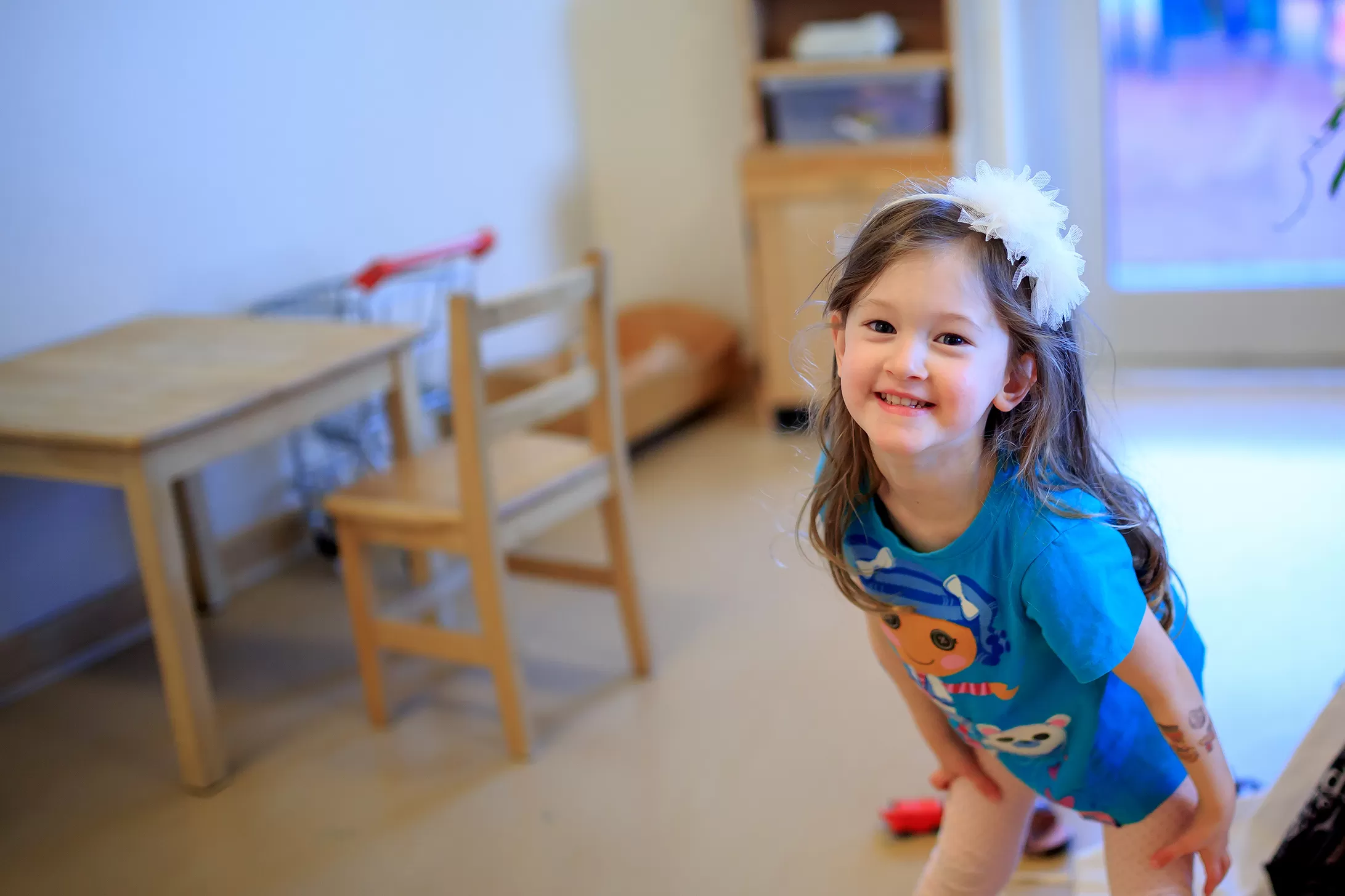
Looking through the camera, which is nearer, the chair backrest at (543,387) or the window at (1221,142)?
the chair backrest at (543,387)

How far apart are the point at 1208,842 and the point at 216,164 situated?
7.64 feet

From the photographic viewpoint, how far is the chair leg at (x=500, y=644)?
205 cm

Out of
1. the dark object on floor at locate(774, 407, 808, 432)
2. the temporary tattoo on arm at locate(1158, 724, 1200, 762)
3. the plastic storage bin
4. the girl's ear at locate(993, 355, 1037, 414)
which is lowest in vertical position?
the dark object on floor at locate(774, 407, 808, 432)

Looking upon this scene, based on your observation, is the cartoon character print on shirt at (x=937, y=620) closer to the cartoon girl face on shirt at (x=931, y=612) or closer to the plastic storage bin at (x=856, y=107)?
the cartoon girl face on shirt at (x=931, y=612)

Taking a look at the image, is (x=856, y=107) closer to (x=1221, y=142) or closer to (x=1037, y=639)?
(x=1221, y=142)

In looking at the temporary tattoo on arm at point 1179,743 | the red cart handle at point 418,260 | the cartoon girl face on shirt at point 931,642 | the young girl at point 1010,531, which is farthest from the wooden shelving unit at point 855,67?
the temporary tattoo on arm at point 1179,743

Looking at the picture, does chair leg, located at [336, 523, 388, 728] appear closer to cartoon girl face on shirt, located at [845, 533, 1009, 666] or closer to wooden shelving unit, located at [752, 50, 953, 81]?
cartoon girl face on shirt, located at [845, 533, 1009, 666]

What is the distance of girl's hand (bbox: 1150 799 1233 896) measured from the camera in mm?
1233

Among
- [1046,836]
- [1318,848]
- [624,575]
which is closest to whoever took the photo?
[1318,848]

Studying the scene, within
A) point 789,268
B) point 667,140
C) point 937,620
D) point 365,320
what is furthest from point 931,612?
point 667,140

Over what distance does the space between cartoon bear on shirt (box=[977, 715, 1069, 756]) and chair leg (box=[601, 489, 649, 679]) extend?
40.8 inches

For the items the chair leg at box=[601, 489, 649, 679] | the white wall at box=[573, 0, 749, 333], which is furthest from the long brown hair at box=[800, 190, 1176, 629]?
the white wall at box=[573, 0, 749, 333]

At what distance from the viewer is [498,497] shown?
208cm

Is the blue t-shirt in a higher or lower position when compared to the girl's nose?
lower
